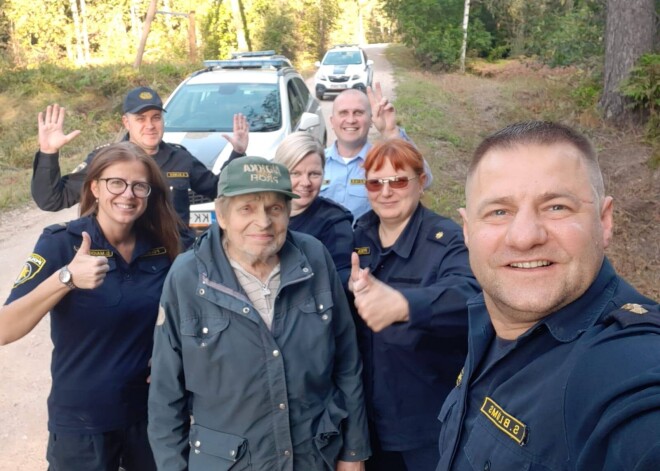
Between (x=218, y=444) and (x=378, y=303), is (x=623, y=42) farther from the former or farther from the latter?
(x=218, y=444)

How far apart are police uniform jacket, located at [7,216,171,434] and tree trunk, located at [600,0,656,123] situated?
10.3m

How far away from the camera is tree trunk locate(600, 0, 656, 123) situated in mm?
10492

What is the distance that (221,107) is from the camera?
7.20 m

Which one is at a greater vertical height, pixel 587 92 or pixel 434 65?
pixel 434 65

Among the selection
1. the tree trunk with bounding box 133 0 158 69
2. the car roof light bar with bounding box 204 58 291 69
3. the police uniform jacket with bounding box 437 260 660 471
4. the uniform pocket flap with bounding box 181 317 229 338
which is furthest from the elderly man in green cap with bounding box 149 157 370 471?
the tree trunk with bounding box 133 0 158 69

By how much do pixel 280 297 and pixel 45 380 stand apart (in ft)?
11.2

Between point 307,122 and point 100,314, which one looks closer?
point 100,314

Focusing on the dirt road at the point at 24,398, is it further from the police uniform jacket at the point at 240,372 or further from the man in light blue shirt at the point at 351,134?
the man in light blue shirt at the point at 351,134

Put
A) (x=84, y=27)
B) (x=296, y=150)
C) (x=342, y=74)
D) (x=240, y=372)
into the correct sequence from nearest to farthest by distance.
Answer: (x=240, y=372) < (x=296, y=150) < (x=342, y=74) < (x=84, y=27)

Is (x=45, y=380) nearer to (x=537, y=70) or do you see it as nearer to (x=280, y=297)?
(x=280, y=297)

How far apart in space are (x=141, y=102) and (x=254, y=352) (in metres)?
2.58

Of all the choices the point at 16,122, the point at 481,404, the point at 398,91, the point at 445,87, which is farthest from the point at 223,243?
the point at 445,87

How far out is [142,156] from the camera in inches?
109

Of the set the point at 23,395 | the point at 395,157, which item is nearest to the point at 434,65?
the point at 23,395
